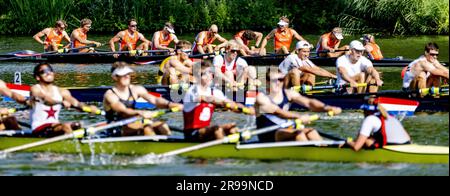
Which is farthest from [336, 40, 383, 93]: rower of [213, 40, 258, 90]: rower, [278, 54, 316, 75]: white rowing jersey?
[213, 40, 258, 90]: rower

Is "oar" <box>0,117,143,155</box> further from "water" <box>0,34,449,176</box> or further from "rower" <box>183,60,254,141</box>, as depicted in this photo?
"rower" <box>183,60,254,141</box>

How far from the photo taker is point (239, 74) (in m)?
22.1

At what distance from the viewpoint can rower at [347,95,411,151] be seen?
1506 centimetres

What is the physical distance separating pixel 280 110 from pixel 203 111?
128 cm

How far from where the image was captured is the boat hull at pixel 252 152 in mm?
15297

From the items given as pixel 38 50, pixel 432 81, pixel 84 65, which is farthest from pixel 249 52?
pixel 38 50

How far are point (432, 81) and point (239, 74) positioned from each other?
167 inches

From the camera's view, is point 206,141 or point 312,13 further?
point 312,13

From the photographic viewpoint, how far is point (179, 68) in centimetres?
2197

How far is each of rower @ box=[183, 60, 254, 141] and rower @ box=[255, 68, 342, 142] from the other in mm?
468

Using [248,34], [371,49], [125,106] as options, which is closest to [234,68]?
[248,34]
